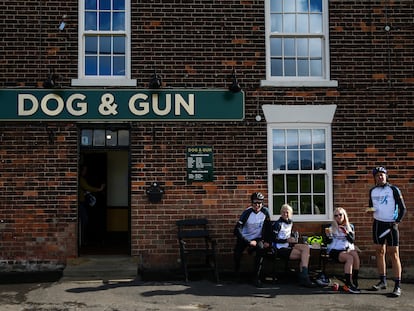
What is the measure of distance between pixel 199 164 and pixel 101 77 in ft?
7.66

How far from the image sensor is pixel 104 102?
8758mm

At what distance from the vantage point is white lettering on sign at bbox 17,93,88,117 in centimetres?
867

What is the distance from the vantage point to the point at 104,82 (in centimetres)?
881

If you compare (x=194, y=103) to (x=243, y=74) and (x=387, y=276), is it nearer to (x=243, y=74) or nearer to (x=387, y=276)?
(x=243, y=74)

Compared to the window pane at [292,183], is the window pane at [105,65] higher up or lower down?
higher up

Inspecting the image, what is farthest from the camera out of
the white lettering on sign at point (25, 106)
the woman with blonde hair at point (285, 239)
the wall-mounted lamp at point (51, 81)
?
the white lettering on sign at point (25, 106)

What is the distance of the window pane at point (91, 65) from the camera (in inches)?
354

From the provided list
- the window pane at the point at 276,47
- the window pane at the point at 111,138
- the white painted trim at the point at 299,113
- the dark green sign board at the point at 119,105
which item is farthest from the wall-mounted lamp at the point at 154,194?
the window pane at the point at 276,47

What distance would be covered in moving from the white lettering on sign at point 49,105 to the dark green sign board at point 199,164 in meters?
2.02

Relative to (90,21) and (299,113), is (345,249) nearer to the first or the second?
(299,113)

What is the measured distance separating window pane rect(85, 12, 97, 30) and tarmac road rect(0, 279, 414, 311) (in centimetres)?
445

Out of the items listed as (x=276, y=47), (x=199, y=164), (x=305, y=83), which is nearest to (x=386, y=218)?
(x=305, y=83)

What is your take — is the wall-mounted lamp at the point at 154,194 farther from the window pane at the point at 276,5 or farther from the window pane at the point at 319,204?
the window pane at the point at 276,5

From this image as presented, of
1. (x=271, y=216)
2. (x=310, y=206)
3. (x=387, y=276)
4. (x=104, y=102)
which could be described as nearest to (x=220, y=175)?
(x=271, y=216)
